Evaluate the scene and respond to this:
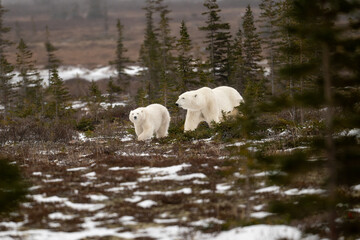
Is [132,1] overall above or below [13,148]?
above

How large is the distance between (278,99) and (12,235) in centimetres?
424

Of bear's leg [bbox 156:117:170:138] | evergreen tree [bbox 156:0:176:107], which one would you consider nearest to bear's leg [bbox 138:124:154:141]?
bear's leg [bbox 156:117:170:138]

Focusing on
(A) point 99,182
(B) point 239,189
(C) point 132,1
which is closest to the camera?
(B) point 239,189

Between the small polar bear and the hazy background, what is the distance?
47694 mm

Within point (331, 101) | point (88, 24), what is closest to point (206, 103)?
point (331, 101)

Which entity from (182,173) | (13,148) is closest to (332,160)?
(182,173)

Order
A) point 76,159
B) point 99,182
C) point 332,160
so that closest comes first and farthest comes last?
point 332,160, point 99,182, point 76,159

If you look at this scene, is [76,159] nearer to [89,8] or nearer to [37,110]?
[37,110]

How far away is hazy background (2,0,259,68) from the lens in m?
91.9

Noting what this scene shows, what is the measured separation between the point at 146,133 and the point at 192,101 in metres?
2.13

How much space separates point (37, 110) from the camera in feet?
86.1

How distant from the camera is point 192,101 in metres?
14.9

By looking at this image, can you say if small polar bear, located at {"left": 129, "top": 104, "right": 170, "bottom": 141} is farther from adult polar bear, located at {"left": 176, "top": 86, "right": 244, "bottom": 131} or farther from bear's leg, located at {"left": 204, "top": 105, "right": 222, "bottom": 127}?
bear's leg, located at {"left": 204, "top": 105, "right": 222, "bottom": 127}

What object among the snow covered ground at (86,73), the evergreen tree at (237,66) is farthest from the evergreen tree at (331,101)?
the snow covered ground at (86,73)
